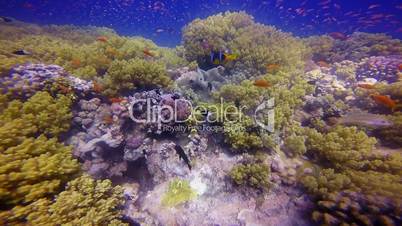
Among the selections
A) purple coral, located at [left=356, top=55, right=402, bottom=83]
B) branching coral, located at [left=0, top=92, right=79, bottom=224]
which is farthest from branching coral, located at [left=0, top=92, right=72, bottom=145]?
purple coral, located at [left=356, top=55, right=402, bottom=83]

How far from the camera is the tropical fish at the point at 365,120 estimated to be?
561cm

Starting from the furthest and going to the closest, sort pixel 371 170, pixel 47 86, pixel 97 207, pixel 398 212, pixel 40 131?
pixel 47 86, pixel 40 131, pixel 371 170, pixel 97 207, pixel 398 212

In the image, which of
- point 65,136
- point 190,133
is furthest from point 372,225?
point 65,136

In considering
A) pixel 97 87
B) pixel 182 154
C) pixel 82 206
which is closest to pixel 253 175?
pixel 182 154

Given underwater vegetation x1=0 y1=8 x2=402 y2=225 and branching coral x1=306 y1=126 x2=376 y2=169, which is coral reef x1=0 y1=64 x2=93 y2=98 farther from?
branching coral x1=306 y1=126 x2=376 y2=169

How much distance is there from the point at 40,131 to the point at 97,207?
2514mm

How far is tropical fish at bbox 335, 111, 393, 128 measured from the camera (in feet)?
18.4

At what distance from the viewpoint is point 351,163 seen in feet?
15.6

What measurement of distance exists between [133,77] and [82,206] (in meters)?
3.68

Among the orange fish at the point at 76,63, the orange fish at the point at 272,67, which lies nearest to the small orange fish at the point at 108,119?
the orange fish at the point at 76,63

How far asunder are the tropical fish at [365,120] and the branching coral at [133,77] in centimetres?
537

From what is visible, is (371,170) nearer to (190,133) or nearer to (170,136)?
(190,133)

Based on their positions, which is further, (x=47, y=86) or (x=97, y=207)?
(x=47, y=86)

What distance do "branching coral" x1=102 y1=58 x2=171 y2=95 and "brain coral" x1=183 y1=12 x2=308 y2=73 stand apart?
2972 millimetres
